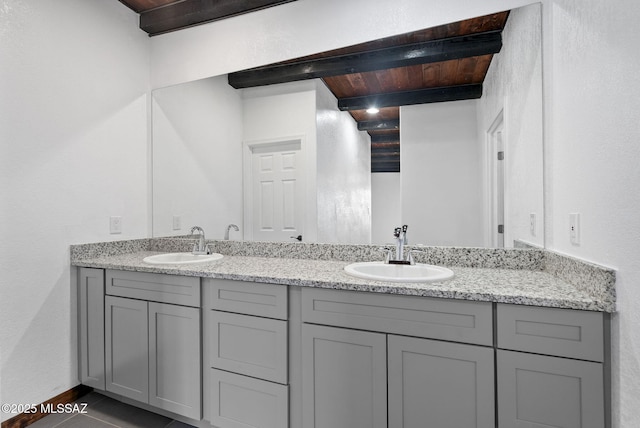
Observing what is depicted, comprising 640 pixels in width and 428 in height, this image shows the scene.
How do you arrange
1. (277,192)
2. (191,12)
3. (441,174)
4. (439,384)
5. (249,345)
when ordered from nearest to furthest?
1. (439,384)
2. (249,345)
3. (441,174)
4. (277,192)
5. (191,12)

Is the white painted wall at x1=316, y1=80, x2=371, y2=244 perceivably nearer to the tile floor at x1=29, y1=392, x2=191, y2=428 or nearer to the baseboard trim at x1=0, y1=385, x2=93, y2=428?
the tile floor at x1=29, y1=392, x2=191, y2=428

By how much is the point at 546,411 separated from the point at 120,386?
201 centimetres

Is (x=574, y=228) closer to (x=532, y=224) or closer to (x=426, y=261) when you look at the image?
(x=532, y=224)

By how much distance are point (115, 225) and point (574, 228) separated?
8.25 ft

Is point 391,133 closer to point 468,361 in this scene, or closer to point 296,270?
point 296,270

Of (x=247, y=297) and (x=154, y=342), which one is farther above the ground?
(x=247, y=297)

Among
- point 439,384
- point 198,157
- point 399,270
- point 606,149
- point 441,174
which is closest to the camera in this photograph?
point 606,149

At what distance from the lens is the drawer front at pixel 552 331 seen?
37.6 inches

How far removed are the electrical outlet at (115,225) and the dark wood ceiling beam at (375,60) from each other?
1.21 meters

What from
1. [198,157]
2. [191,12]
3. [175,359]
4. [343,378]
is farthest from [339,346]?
[191,12]

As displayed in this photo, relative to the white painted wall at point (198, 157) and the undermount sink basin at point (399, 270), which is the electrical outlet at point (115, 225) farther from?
the undermount sink basin at point (399, 270)

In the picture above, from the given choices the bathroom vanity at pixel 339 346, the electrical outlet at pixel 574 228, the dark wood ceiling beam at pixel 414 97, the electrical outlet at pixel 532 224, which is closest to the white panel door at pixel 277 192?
the bathroom vanity at pixel 339 346

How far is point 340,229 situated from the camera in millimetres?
1827

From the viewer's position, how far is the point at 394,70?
1731 mm
